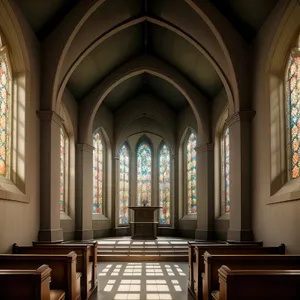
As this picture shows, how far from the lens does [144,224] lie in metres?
15.1

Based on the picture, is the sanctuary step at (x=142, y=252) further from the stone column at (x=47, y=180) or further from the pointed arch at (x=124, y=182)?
the pointed arch at (x=124, y=182)

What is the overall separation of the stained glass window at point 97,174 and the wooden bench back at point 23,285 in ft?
39.9

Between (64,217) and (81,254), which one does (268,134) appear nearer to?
Result: (81,254)

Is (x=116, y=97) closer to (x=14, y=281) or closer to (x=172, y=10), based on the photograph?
(x=172, y=10)

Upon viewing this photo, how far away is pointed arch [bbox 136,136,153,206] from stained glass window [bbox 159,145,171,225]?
0.52 meters

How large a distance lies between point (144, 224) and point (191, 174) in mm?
2736

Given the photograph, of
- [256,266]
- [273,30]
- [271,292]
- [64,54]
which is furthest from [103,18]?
[271,292]

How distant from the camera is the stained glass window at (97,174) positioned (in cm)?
1631

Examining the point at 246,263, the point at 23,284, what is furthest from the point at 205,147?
the point at 23,284

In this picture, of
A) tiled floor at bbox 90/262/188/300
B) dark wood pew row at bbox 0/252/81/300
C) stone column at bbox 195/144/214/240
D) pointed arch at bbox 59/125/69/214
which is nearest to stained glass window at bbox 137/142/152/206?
stone column at bbox 195/144/214/240

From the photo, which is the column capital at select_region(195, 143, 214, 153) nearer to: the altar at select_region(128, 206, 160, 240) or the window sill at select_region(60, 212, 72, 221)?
the altar at select_region(128, 206, 160, 240)

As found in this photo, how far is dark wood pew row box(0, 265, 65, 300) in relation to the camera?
3.99m

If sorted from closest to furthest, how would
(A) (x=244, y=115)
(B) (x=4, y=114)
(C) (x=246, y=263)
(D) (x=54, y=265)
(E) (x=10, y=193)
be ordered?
(C) (x=246, y=263), (D) (x=54, y=265), (E) (x=10, y=193), (B) (x=4, y=114), (A) (x=244, y=115)

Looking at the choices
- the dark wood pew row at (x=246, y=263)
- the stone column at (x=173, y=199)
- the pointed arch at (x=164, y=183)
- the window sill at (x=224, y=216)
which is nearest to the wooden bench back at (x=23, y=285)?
the dark wood pew row at (x=246, y=263)
